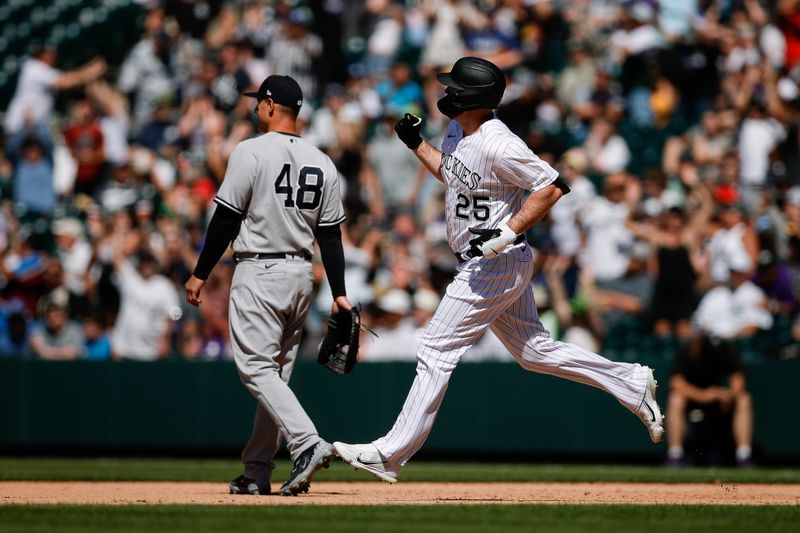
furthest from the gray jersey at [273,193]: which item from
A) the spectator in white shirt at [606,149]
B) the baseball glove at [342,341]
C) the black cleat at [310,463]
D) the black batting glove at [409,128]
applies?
the spectator in white shirt at [606,149]

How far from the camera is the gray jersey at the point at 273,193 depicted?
745 cm

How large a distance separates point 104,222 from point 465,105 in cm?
851

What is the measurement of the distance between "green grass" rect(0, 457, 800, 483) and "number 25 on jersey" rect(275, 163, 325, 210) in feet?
9.73

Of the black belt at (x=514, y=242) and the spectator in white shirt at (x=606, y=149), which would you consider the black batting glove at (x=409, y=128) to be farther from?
the spectator in white shirt at (x=606, y=149)

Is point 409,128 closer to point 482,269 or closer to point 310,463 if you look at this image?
point 482,269

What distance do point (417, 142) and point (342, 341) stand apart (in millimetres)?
1188

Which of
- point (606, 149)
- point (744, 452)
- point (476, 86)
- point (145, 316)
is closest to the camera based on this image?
point (476, 86)

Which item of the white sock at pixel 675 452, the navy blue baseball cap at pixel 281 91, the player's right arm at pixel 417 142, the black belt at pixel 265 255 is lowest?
the white sock at pixel 675 452

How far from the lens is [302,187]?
24.8 feet

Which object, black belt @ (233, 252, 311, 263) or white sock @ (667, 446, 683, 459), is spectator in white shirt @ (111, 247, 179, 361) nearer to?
white sock @ (667, 446, 683, 459)

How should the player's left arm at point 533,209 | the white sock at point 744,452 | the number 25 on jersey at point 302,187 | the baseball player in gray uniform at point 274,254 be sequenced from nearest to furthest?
the player's left arm at point 533,209
the baseball player in gray uniform at point 274,254
the number 25 on jersey at point 302,187
the white sock at point 744,452
